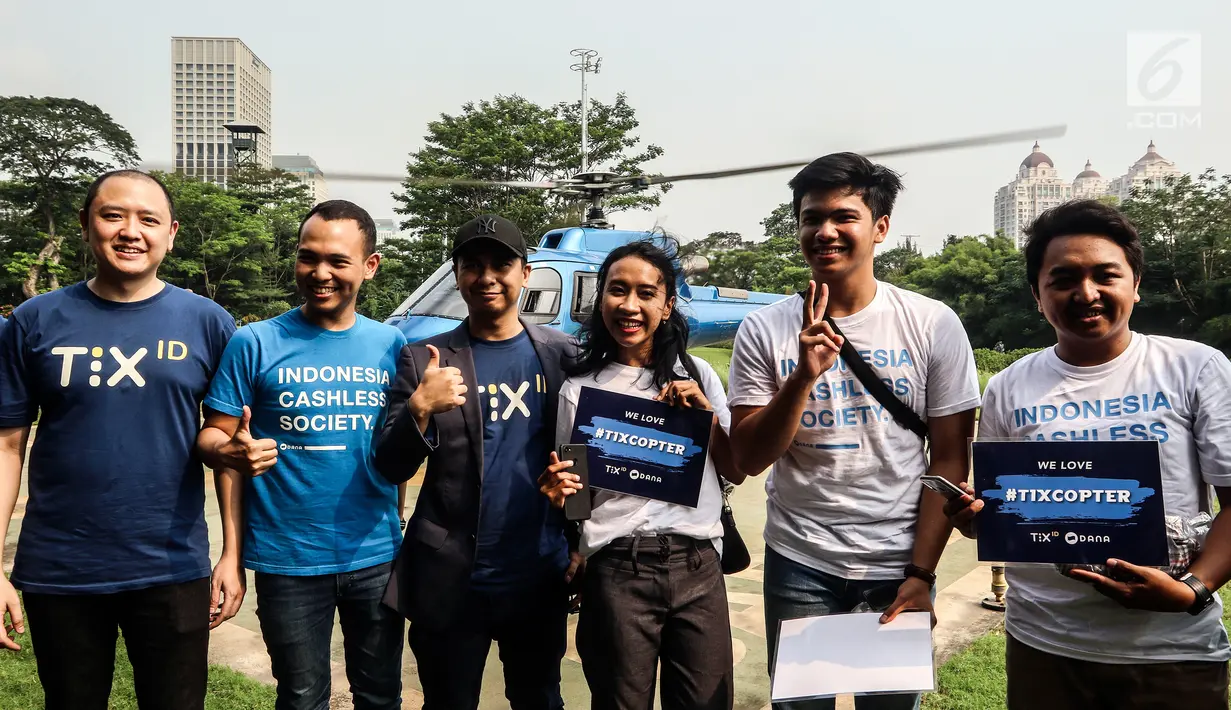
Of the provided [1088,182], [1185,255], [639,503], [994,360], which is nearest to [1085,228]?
[639,503]

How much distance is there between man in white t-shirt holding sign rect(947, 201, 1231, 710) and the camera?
1.65m

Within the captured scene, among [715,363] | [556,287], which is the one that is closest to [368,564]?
[556,287]

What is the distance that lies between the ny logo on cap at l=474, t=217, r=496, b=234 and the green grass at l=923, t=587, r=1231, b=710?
8.15 ft

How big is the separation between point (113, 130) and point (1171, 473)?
42.2 metres

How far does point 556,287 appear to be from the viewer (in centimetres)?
791

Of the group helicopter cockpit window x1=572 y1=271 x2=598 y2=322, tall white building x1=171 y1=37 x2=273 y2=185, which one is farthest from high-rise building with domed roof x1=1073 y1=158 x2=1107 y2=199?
tall white building x1=171 y1=37 x2=273 y2=185

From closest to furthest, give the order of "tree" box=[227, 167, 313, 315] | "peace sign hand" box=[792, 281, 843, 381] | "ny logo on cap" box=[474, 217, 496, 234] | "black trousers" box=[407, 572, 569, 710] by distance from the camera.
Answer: "peace sign hand" box=[792, 281, 843, 381] < "black trousers" box=[407, 572, 569, 710] < "ny logo on cap" box=[474, 217, 496, 234] < "tree" box=[227, 167, 313, 315]

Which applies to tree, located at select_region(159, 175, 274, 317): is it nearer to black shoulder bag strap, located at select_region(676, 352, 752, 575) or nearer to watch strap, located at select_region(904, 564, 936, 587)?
black shoulder bag strap, located at select_region(676, 352, 752, 575)

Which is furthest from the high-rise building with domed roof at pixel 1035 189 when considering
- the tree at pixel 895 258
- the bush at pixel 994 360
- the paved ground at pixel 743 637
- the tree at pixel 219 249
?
the paved ground at pixel 743 637

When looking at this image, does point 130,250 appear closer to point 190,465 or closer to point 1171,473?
point 190,465

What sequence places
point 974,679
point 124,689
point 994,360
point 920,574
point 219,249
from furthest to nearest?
point 219,249 → point 994,360 → point 974,679 → point 124,689 → point 920,574

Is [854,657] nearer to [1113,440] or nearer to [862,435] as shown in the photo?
[862,435]

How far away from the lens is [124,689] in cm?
321

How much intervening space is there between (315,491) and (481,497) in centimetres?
A: 48
